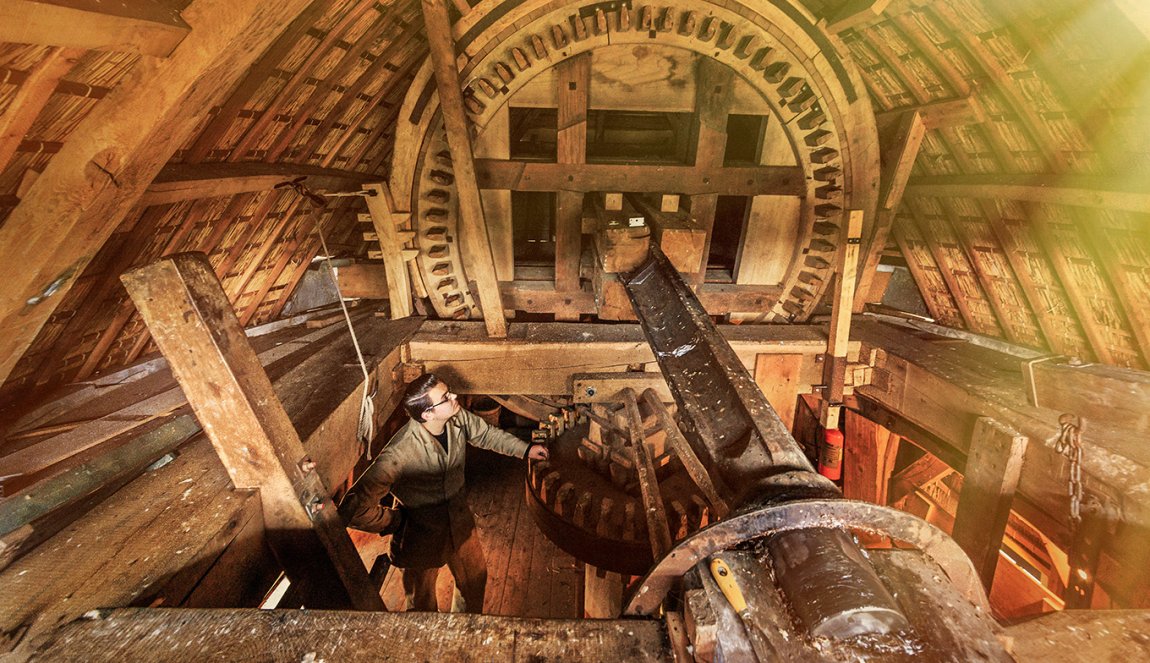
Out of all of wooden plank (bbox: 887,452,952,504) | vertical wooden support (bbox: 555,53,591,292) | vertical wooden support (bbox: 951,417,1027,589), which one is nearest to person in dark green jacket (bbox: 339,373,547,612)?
vertical wooden support (bbox: 555,53,591,292)

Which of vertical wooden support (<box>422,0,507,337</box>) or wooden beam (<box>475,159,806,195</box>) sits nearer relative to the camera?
vertical wooden support (<box>422,0,507,337</box>)

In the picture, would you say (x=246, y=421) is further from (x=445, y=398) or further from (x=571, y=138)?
(x=571, y=138)

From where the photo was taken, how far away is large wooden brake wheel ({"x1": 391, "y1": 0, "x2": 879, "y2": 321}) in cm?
308

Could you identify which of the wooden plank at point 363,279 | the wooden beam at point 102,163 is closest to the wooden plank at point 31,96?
the wooden beam at point 102,163

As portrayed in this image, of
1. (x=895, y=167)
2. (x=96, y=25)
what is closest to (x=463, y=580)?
(x=96, y=25)

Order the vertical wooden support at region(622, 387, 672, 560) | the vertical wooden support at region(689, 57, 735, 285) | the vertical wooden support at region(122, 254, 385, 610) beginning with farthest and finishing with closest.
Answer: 1. the vertical wooden support at region(689, 57, 735, 285)
2. the vertical wooden support at region(622, 387, 672, 560)
3. the vertical wooden support at region(122, 254, 385, 610)

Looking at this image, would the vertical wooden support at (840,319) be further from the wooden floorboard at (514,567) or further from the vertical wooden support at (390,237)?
the vertical wooden support at (390,237)

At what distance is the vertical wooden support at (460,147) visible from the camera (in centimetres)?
276

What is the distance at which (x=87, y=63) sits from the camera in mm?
1948

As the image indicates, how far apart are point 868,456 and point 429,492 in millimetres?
5184

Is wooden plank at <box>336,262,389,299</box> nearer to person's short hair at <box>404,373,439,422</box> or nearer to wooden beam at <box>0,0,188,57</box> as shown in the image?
person's short hair at <box>404,373,439,422</box>

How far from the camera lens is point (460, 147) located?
117 inches

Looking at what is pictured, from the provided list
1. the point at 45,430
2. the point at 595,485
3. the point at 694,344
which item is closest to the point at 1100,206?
the point at 694,344

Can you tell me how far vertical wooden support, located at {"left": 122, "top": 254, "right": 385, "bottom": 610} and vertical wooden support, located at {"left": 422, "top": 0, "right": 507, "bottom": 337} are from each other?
167 centimetres
